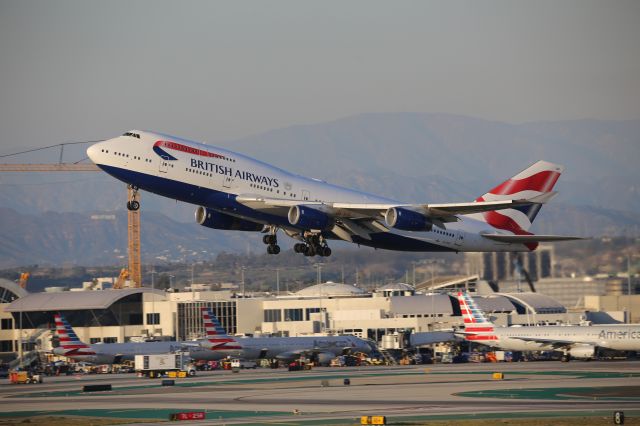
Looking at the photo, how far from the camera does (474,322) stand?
109438 mm

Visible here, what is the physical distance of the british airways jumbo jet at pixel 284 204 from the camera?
2635 inches

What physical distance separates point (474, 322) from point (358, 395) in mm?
40884

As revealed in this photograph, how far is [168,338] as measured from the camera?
14050 cm

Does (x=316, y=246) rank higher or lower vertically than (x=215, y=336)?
higher

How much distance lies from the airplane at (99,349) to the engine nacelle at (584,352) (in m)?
37.3

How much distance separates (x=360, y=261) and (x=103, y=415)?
55.4 metres

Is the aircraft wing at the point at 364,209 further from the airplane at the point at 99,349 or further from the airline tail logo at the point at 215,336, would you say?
the airplane at the point at 99,349

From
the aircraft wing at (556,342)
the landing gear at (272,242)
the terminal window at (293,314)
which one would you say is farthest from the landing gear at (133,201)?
the terminal window at (293,314)

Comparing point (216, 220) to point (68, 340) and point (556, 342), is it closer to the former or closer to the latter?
point (68, 340)

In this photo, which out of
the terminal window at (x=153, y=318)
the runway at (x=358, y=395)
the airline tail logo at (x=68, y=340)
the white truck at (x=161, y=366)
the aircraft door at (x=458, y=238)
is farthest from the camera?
the terminal window at (x=153, y=318)

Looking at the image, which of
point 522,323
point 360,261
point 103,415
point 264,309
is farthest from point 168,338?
point 103,415

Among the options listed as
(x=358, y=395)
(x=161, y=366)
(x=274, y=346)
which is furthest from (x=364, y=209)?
(x=274, y=346)

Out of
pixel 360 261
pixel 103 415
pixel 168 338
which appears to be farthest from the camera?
pixel 168 338

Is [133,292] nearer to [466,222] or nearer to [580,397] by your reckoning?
[466,222]
